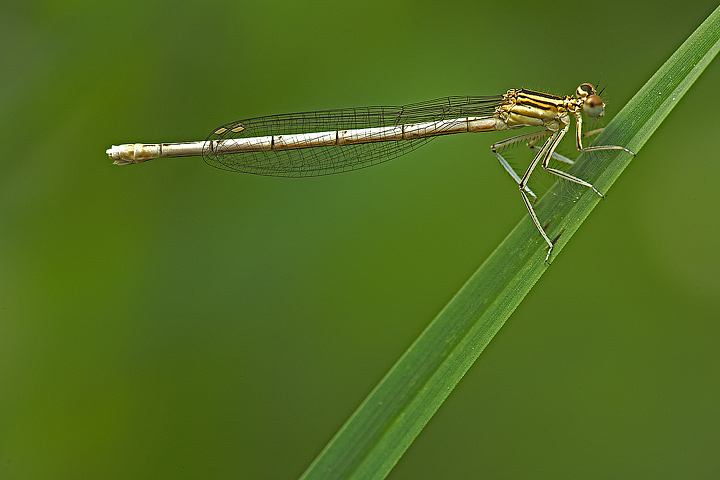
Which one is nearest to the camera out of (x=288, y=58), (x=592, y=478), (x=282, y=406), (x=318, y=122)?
(x=592, y=478)

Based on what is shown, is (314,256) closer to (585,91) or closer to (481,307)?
(481,307)

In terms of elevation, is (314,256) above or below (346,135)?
below

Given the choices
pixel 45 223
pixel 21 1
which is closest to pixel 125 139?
pixel 45 223

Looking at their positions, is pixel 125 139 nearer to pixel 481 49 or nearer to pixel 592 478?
pixel 481 49

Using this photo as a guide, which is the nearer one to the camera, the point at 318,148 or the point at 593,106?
the point at 593,106

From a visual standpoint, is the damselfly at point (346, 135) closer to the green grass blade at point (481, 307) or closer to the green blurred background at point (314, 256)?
the green blurred background at point (314, 256)

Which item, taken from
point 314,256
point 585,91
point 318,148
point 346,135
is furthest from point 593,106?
point 314,256
